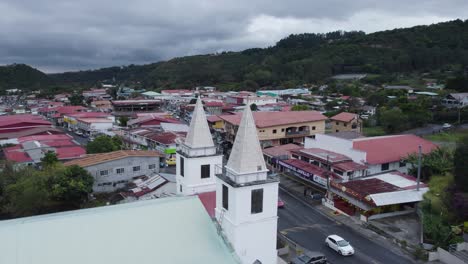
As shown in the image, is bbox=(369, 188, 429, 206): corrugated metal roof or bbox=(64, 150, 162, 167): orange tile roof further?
bbox=(64, 150, 162, 167): orange tile roof

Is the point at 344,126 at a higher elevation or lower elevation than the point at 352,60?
lower

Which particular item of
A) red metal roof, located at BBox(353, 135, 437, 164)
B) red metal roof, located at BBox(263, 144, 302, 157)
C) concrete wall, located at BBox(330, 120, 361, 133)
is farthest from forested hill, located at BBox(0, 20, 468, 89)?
Answer: red metal roof, located at BBox(353, 135, 437, 164)

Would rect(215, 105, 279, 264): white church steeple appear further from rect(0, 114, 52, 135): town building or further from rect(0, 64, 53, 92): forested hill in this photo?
rect(0, 64, 53, 92): forested hill

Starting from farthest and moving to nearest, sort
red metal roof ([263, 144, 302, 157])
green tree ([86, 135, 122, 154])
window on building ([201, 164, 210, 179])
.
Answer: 1. green tree ([86, 135, 122, 154])
2. red metal roof ([263, 144, 302, 157])
3. window on building ([201, 164, 210, 179])

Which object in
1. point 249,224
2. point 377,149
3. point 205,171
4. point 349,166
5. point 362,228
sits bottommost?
point 362,228

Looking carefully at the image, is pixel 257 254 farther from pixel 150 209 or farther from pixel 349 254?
pixel 349 254

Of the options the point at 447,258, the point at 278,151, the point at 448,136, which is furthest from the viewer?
the point at 448,136

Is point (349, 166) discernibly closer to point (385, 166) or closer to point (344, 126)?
point (385, 166)

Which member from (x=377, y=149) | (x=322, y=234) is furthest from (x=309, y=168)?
(x=322, y=234)
